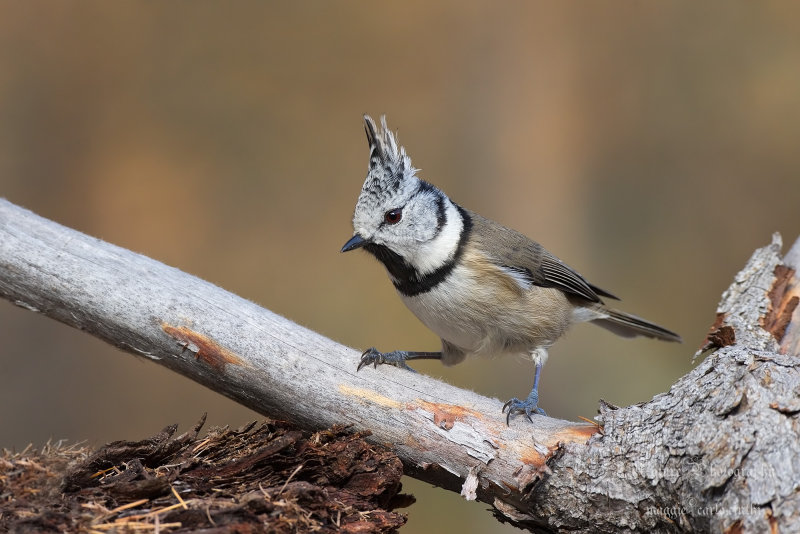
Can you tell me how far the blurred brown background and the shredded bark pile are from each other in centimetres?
283

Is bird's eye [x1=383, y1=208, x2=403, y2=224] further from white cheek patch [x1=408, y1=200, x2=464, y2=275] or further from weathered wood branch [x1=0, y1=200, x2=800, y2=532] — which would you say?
weathered wood branch [x1=0, y1=200, x2=800, y2=532]

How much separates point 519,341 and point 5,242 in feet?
7.37

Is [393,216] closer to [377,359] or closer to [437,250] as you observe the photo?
[437,250]

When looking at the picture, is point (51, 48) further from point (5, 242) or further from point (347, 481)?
point (347, 481)

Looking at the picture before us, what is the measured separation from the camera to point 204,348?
2455 mm

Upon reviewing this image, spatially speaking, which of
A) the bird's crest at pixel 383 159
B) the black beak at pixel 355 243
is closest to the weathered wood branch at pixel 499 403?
the black beak at pixel 355 243

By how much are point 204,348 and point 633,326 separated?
2304 millimetres

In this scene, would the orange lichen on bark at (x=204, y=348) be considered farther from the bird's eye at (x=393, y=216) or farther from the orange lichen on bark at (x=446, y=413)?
the bird's eye at (x=393, y=216)

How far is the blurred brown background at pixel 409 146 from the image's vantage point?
4949 mm

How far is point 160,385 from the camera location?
16.5 ft

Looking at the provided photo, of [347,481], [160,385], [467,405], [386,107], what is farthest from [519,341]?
[160,385]

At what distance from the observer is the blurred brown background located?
4.95 meters

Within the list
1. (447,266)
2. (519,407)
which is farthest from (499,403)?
(447,266)

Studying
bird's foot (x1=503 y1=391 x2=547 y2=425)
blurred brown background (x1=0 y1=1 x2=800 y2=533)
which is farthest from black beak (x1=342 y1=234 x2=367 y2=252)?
blurred brown background (x1=0 y1=1 x2=800 y2=533)
